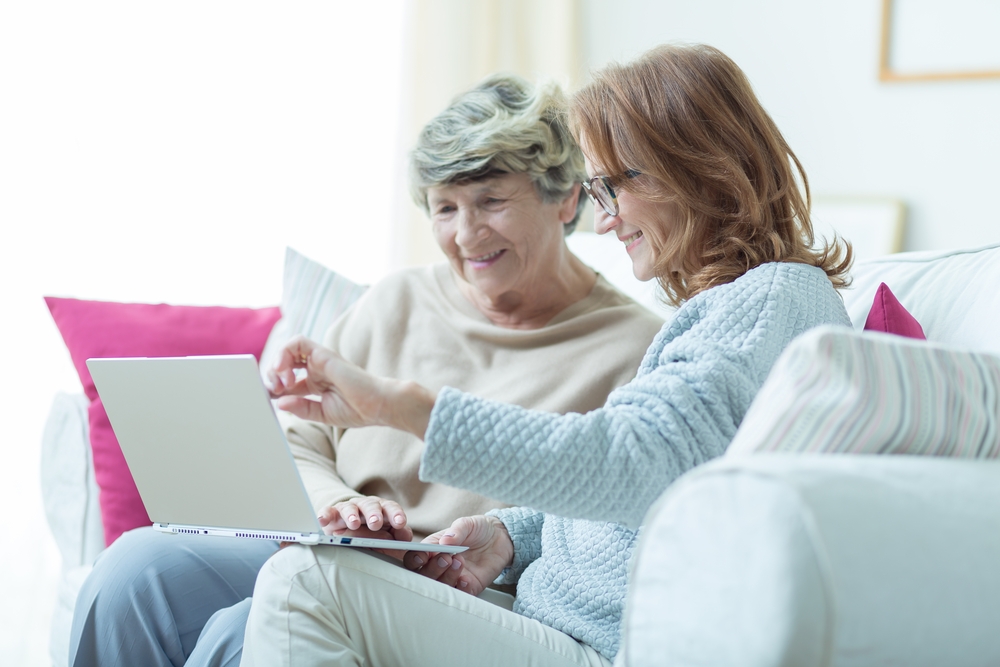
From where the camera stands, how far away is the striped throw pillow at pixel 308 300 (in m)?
1.81

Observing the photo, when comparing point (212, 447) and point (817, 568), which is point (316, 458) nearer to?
point (212, 447)

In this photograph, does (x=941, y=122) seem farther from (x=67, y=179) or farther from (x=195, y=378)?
(x=67, y=179)

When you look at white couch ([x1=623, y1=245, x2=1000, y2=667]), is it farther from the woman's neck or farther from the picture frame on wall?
the picture frame on wall

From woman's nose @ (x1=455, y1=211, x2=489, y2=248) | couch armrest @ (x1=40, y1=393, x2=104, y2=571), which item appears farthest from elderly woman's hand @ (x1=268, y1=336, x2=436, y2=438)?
couch armrest @ (x1=40, y1=393, x2=104, y2=571)

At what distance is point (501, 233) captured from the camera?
1525 mm

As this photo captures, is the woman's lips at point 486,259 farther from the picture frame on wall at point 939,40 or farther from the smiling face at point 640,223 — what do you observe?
the picture frame on wall at point 939,40

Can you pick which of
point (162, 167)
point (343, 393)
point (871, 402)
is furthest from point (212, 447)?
point (162, 167)

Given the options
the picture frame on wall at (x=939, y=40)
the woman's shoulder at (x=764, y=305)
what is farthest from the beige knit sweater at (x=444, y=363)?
the picture frame on wall at (x=939, y=40)

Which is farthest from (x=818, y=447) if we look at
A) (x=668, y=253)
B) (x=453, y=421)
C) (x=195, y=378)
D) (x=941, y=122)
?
(x=941, y=122)

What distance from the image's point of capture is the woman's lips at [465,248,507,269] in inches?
60.9

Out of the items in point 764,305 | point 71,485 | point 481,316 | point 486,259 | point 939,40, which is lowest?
point 71,485

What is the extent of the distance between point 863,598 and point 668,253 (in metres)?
0.59

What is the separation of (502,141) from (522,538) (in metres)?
0.67

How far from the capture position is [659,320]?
1.50 meters
